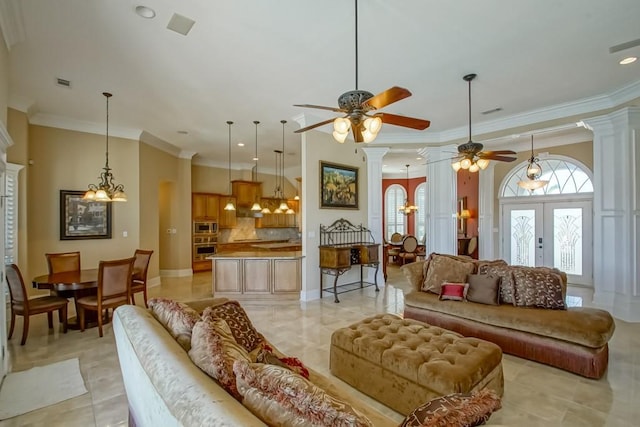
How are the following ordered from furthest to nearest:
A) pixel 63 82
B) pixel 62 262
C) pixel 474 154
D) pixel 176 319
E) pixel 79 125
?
pixel 79 125
pixel 62 262
pixel 474 154
pixel 63 82
pixel 176 319

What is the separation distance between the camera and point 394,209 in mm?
12188

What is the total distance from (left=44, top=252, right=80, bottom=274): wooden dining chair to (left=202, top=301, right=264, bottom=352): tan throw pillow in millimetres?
3705

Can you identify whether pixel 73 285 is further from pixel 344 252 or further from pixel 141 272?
pixel 344 252

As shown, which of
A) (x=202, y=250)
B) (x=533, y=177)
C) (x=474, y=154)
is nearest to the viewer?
(x=474, y=154)

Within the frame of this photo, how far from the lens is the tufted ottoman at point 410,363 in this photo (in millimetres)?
2039

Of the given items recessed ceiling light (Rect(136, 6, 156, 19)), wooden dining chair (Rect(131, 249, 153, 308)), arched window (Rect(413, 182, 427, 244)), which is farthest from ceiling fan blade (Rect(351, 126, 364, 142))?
arched window (Rect(413, 182, 427, 244))

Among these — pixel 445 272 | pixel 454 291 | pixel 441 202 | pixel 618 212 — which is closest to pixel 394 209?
pixel 441 202

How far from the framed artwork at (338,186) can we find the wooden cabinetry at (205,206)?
14.2ft

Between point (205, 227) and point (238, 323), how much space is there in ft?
22.6

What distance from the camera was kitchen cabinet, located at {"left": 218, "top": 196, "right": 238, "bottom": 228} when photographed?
901cm

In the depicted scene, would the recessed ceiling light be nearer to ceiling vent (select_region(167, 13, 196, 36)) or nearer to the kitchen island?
ceiling vent (select_region(167, 13, 196, 36))

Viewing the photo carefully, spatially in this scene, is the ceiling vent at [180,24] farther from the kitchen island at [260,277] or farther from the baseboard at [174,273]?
the baseboard at [174,273]

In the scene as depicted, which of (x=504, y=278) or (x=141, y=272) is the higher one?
(x=504, y=278)

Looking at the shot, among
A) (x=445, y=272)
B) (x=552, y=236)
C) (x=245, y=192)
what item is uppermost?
(x=245, y=192)
